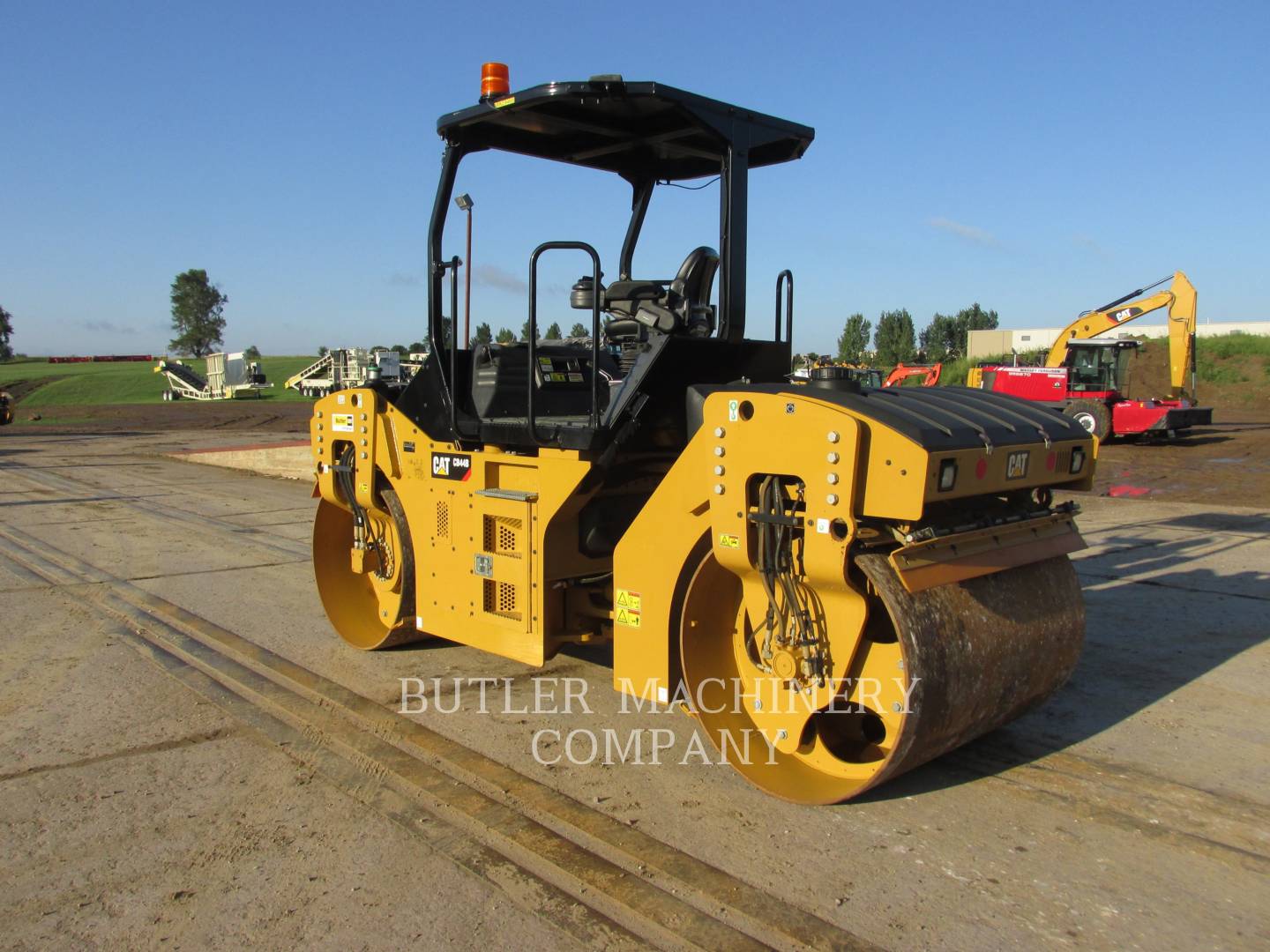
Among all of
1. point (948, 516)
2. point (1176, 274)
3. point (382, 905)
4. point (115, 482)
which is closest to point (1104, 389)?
point (1176, 274)

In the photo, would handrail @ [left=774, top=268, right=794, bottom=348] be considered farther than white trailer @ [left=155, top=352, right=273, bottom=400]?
No

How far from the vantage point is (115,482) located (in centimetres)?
1541

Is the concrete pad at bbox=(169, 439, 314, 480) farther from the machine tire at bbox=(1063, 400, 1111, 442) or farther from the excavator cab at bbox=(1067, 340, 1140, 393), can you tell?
the excavator cab at bbox=(1067, 340, 1140, 393)

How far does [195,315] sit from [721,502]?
12301 centimetres

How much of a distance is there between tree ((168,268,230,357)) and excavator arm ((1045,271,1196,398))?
106m

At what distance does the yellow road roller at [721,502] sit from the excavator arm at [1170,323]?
21707mm

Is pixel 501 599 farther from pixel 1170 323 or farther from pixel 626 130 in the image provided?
pixel 1170 323

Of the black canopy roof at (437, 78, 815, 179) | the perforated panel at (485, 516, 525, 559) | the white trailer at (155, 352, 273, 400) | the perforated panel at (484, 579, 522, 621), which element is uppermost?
the black canopy roof at (437, 78, 815, 179)

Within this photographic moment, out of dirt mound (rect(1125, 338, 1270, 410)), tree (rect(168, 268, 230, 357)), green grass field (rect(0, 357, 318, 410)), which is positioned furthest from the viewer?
tree (rect(168, 268, 230, 357))

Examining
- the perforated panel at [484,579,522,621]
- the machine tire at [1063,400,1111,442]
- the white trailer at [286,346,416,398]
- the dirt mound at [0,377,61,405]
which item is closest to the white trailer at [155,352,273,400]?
the white trailer at [286,346,416,398]

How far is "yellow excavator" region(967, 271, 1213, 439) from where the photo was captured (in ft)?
69.2

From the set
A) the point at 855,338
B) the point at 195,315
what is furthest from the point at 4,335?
the point at 855,338

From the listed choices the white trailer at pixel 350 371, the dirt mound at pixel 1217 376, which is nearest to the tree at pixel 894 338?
the dirt mound at pixel 1217 376

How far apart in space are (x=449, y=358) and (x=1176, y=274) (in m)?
24.2
